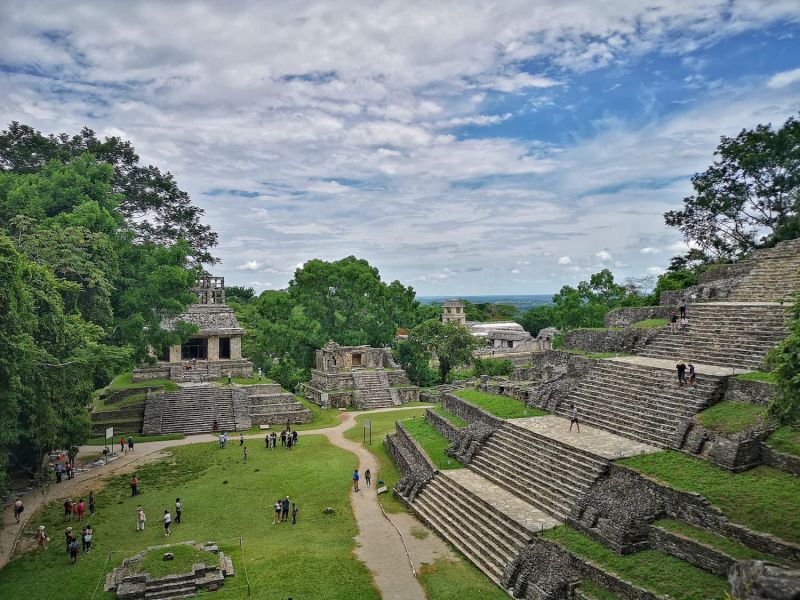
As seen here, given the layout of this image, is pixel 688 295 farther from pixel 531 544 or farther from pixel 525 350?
pixel 525 350

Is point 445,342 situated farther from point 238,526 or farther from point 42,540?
point 42,540

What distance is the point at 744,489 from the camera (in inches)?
473

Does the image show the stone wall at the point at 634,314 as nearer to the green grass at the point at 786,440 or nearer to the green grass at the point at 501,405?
the green grass at the point at 501,405

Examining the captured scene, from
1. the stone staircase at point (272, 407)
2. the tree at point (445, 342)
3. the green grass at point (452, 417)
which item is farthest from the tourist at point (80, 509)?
the tree at point (445, 342)

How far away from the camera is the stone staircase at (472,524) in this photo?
13.8 metres

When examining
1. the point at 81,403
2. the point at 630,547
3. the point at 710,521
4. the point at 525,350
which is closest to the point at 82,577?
the point at 81,403

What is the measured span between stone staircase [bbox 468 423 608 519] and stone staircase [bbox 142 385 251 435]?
54.0 feet

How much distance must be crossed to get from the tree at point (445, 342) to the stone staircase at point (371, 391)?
4.87 metres

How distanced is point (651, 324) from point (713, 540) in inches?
593

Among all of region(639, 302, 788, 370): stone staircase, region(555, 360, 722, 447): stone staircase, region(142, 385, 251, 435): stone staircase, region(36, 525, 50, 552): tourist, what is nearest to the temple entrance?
region(142, 385, 251, 435): stone staircase

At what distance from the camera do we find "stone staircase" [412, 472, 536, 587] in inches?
541

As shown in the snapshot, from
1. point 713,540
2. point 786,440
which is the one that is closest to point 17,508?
point 713,540

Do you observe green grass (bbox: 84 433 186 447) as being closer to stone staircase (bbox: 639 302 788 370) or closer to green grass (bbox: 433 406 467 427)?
green grass (bbox: 433 406 467 427)

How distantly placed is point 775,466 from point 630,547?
4033 mm
